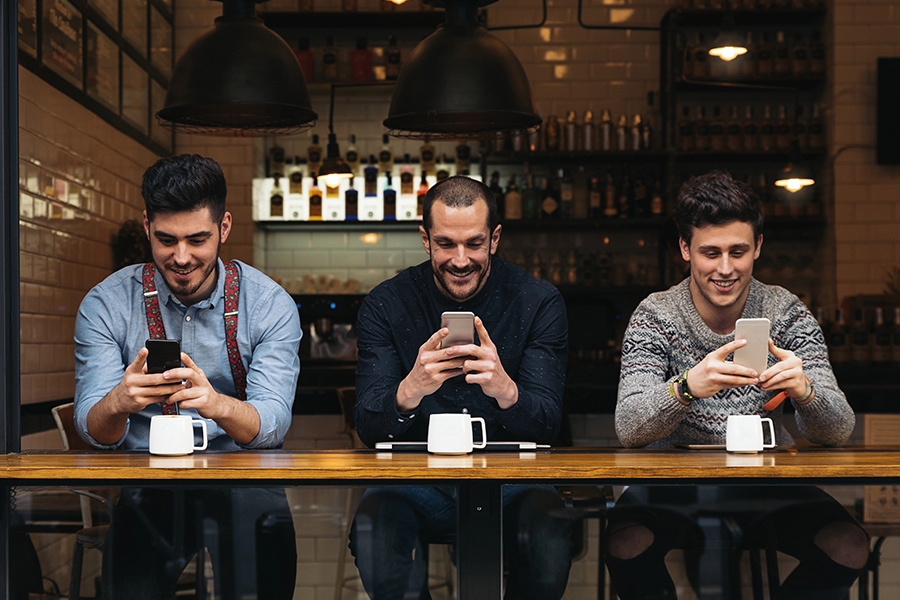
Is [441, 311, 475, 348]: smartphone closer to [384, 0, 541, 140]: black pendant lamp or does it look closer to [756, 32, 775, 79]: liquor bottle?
[384, 0, 541, 140]: black pendant lamp

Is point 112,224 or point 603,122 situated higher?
point 603,122

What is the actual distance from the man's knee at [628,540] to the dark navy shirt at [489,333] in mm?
549

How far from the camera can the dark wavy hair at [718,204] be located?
2.56 metres

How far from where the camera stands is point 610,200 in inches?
255

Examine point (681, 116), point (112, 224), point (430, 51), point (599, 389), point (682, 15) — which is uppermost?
point (682, 15)

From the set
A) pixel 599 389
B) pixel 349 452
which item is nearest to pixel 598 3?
pixel 599 389

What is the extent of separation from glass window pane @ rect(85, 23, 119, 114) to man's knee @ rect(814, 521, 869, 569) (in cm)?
404

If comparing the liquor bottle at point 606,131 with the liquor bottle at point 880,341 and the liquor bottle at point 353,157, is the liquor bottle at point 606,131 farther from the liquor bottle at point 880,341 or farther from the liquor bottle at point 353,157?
the liquor bottle at point 880,341

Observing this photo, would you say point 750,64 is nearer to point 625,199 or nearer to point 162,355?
point 625,199

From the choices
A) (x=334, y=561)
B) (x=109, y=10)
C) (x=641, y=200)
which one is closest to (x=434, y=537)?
(x=334, y=561)

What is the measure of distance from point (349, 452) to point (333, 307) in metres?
4.27

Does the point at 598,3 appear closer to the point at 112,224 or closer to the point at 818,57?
the point at 818,57

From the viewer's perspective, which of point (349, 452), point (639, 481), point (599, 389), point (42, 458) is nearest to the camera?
point (639, 481)

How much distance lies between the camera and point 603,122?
651cm
